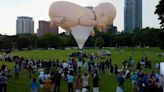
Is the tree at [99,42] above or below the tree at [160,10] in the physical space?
below

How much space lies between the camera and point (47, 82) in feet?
71.6

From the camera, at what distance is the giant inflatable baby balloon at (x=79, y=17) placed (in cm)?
4841

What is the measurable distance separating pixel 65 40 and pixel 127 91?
4860 inches

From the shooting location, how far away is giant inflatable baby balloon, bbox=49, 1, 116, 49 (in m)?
48.4

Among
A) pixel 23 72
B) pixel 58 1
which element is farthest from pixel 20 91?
pixel 58 1

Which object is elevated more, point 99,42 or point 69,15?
point 69,15

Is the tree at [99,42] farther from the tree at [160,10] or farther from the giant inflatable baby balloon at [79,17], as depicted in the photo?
the giant inflatable baby balloon at [79,17]

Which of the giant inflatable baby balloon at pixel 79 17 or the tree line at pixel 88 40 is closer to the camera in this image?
the giant inflatable baby balloon at pixel 79 17

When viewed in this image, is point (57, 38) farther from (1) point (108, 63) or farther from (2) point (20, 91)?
(2) point (20, 91)

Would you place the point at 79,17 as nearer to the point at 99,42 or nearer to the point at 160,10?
the point at 160,10

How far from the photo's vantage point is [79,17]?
163ft

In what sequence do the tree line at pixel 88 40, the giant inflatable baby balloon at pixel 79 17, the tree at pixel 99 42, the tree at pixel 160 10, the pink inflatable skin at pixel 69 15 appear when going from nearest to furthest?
the pink inflatable skin at pixel 69 15 → the giant inflatable baby balloon at pixel 79 17 → the tree at pixel 160 10 → the tree line at pixel 88 40 → the tree at pixel 99 42

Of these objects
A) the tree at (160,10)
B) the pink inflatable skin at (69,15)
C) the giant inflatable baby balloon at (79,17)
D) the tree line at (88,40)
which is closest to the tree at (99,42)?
the tree line at (88,40)

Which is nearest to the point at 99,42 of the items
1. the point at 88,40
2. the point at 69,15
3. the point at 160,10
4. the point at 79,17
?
the point at 88,40
